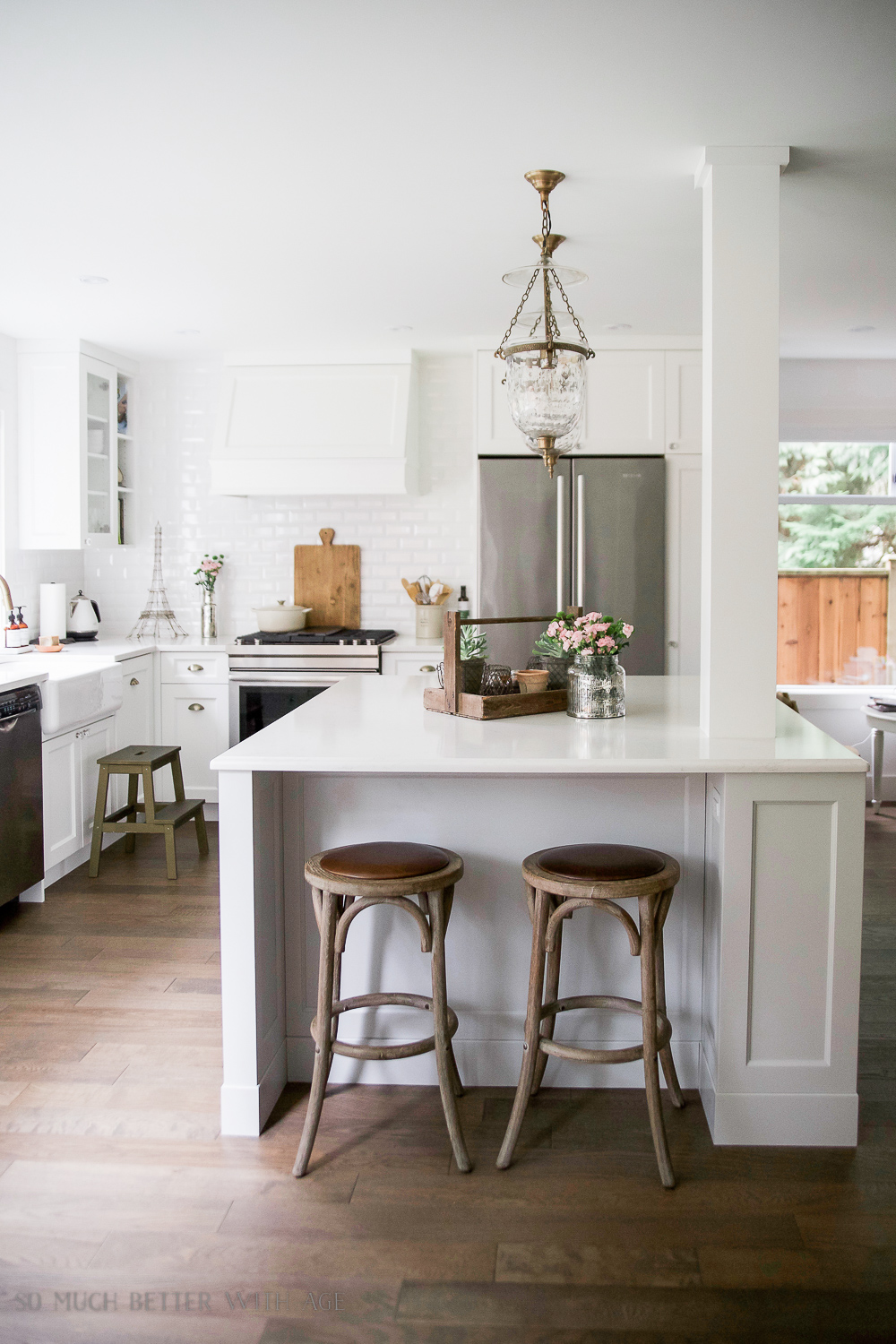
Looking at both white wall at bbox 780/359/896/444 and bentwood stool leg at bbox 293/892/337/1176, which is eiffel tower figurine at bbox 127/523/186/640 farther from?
bentwood stool leg at bbox 293/892/337/1176

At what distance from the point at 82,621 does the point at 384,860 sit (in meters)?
3.76

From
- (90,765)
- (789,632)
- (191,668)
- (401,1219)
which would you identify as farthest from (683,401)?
(401,1219)

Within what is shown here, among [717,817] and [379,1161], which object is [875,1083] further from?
[379,1161]

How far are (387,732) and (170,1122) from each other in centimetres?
110

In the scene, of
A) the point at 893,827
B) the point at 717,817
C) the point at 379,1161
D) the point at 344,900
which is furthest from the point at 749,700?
the point at 893,827

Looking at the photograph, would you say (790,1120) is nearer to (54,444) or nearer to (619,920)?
(619,920)

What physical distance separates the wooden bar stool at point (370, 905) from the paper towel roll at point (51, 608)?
3.47 m

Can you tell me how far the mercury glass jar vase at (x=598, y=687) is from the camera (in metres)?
2.88

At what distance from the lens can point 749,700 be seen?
2.67m

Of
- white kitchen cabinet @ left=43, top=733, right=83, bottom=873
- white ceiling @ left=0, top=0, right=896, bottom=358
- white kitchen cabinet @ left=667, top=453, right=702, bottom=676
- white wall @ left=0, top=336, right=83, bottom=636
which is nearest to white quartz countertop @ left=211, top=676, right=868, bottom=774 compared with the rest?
white ceiling @ left=0, top=0, right=896, bottom=358

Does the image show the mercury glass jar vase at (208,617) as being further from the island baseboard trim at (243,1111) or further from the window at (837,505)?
the island baseboard trim at (243,1111)

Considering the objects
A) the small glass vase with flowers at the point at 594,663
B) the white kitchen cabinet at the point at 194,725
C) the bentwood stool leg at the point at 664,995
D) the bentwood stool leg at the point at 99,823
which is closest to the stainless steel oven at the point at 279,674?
the white kitchen cabinet at the point at 194,725

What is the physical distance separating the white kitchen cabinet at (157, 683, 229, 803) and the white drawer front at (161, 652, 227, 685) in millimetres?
34

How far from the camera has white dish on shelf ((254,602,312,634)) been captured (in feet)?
17.9
